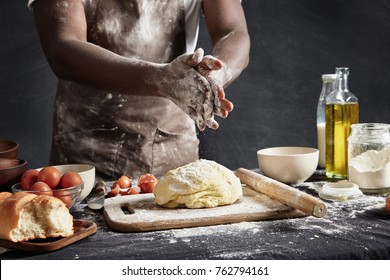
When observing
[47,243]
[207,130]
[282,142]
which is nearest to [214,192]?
[47,243]

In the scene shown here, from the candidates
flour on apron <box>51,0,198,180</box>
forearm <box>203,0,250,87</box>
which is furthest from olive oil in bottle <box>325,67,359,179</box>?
flour on apron <box>51,0,198,180</box>

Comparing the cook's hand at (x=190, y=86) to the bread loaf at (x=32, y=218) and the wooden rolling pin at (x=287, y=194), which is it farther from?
the bread loaf at (x=32, y=218)

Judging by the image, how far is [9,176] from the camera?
158 centimetres

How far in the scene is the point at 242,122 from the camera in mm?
3518

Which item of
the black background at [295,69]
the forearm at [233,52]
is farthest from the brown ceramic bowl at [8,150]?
the black background at [295,69]

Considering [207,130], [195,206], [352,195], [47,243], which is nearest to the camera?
[47,243]

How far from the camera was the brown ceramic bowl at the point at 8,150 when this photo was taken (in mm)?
1639

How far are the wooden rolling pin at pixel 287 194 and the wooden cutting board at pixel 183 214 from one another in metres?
0.02

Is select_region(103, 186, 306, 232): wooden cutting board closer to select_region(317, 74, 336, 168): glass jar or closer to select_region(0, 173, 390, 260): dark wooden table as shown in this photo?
select_region(0, 173, 390, 260): dark wooden table

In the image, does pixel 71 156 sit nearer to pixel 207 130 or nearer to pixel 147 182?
pixel 147 182

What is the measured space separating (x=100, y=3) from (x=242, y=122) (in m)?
1.43

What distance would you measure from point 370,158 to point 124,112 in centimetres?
102

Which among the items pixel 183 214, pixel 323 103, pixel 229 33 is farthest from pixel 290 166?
pixel 229 33

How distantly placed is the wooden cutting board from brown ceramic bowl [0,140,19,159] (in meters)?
0.32
